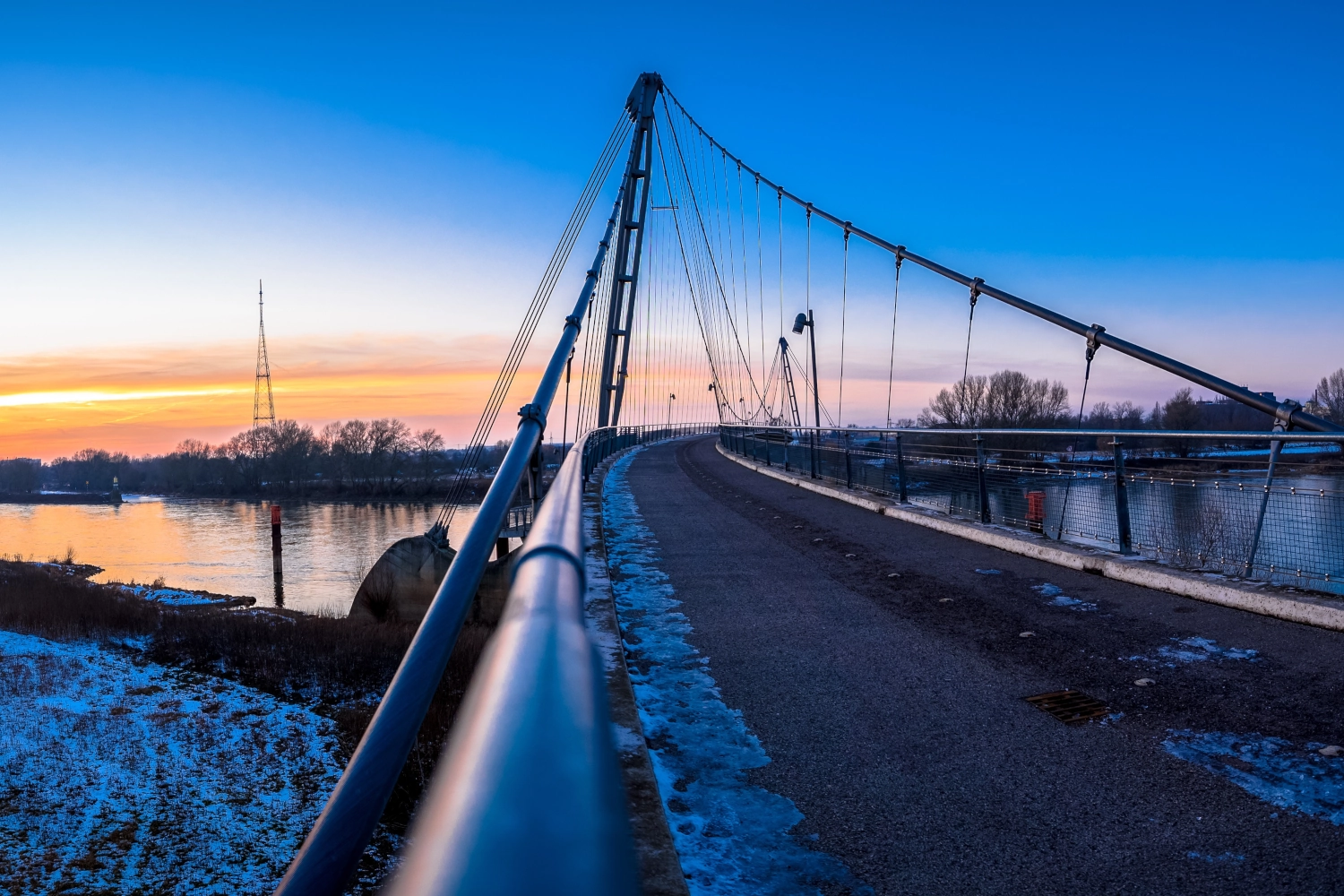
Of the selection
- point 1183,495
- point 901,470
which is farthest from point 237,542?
point 1183,495

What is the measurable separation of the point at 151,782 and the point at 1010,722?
1160 cm

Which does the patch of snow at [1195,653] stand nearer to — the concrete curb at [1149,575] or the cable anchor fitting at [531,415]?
the concrete curb at [1149,575]

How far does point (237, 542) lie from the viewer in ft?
169

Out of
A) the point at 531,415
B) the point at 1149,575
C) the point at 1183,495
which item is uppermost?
the point at 531,415

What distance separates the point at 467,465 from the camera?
13.9m

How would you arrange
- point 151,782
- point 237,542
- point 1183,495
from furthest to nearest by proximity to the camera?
point 237,542, point 151,782, point 1183,495

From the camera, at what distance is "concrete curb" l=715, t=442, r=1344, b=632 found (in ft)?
14.4

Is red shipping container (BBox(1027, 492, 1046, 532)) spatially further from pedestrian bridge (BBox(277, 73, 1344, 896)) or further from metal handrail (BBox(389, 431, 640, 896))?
metal handrail (BBox(389, 431, 640, 896))

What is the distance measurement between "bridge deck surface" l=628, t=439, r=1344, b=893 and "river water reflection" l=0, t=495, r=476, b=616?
23675 millimetres

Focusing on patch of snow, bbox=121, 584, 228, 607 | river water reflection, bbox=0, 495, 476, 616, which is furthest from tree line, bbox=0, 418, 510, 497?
patch of snow, bbox=121, 584, 228, 607

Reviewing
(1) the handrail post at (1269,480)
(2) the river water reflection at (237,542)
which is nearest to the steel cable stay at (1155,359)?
(1) the handrail post at (1269,480)

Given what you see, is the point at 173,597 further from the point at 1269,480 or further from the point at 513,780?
the point at 513,780

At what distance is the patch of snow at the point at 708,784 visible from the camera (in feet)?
7.15

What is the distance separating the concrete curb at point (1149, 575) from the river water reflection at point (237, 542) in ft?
72.8
